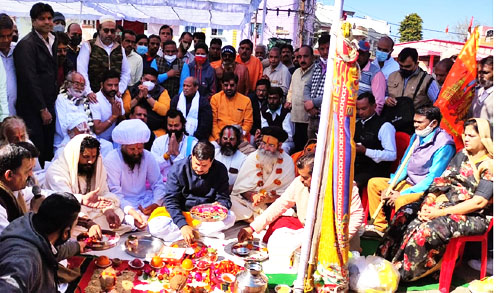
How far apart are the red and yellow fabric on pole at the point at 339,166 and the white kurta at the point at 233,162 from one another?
8.33 ft

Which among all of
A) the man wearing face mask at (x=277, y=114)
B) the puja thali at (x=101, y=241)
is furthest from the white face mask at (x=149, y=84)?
the puja thali at (x=101, y=241)

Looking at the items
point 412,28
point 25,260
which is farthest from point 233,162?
point 412,28

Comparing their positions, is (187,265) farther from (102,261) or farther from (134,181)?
(134,181)

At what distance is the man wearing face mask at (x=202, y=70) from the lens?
278 inches

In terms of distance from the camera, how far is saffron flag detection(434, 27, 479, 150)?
428 centimetres

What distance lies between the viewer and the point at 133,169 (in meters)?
4.95

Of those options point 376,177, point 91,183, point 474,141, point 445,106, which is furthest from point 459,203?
point 91,183

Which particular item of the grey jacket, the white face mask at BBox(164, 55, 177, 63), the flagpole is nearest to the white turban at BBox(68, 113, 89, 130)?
the white face mask at BBox(164, 55, 177, 63)

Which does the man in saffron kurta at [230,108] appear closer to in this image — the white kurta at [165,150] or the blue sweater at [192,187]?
the white kurta at [165,150]

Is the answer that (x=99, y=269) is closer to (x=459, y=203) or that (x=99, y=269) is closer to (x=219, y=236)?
(x=219, y=236)

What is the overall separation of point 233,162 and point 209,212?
155 cm

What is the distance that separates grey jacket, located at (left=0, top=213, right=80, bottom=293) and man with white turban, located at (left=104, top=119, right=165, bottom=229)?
2069mm

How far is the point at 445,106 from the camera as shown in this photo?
436 cm

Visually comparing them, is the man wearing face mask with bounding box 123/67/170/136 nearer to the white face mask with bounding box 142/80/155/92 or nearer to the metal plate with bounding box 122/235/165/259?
the white face mask with bounding box 142/80/155/92
